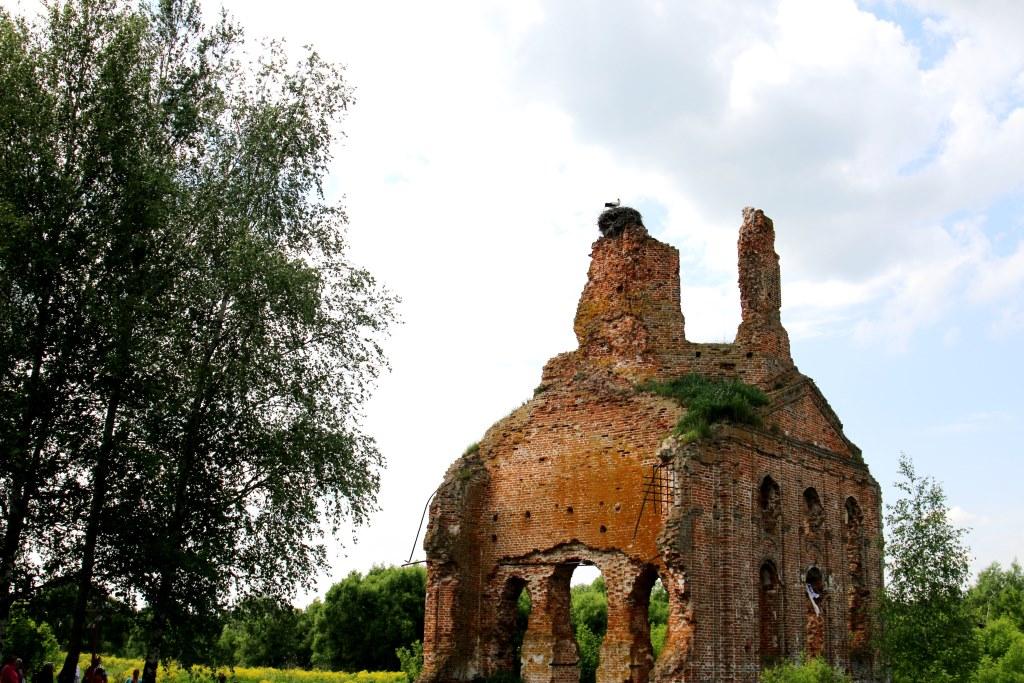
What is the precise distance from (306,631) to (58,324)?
28.0m

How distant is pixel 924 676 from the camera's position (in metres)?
14.8

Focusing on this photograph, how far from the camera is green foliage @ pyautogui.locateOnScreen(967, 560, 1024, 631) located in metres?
30.8

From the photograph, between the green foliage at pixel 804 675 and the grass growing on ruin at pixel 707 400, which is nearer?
the green foliage at pixel 804 675

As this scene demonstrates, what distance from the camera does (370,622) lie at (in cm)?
3503

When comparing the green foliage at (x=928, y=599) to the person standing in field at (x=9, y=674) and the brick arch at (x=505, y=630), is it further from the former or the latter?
the person standing in field at (x=9, y=674)

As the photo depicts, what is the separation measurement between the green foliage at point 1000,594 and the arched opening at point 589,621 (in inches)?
439

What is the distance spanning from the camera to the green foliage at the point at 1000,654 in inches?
716

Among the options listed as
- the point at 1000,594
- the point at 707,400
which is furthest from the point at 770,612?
the point at 1000,594

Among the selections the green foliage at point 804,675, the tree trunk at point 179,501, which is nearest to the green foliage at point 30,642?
the tree trunk at point 179,501

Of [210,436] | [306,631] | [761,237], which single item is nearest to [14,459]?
[210,436]

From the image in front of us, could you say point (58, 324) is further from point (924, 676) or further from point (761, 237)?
point (924, 676)

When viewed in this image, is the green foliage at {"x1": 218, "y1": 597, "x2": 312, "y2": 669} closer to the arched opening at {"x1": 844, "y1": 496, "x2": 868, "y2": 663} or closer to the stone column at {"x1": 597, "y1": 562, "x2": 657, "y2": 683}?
the stone column at {"x1": 597, "y1": 562, "x2": 657, "y2": 683}

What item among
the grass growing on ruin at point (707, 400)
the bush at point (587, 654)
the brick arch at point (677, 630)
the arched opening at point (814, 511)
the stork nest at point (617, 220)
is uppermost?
the stork nest at point (617, 220)

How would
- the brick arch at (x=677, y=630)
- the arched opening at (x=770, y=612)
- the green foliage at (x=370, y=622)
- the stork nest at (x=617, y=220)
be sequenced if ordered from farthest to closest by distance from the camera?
the green foliage at (x=370, y=622) → the stork nest at (x=617, y=220) → the arched opening at (x=770, y=612) → the brick arch at (x=677, y=630)
